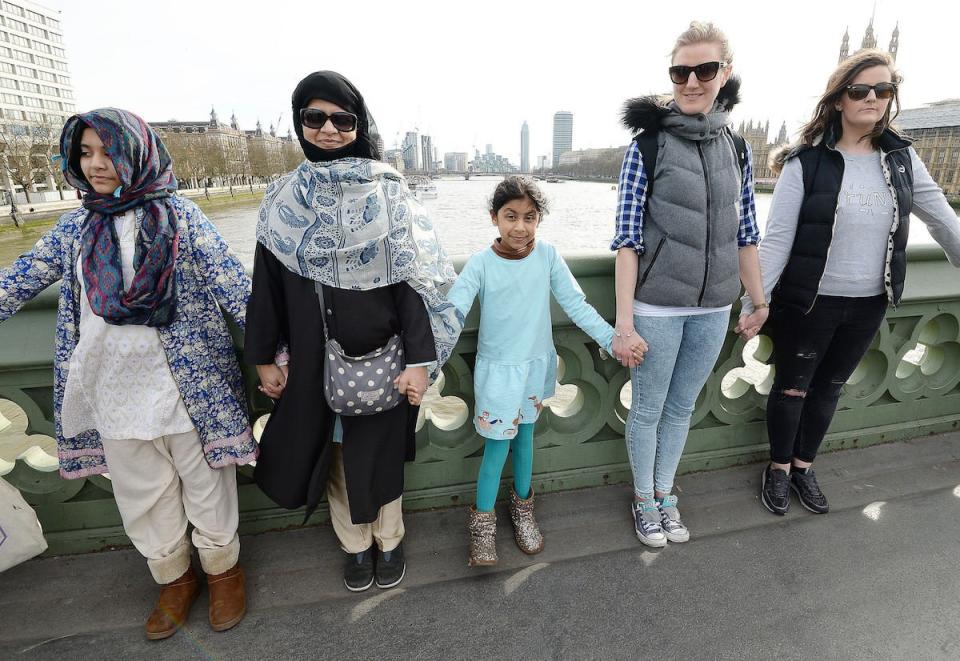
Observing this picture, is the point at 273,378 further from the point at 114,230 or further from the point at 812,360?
the point at 812,360

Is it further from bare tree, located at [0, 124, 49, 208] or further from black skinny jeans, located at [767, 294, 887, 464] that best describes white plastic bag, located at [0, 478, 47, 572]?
bare tree, located at [0, 124, 49, 208]

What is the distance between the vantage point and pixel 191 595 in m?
1.88

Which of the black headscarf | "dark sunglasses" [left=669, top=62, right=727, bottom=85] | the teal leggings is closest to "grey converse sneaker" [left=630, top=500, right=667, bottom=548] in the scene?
the teal leggings

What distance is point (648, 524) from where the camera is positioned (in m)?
2.16

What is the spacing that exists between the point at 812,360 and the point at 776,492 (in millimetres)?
575

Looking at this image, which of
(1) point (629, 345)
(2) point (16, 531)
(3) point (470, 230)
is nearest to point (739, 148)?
(1) point (629, 345)

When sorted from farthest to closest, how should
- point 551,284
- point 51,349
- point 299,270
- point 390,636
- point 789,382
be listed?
point 789,382 < point 551,284 < point 51,349 < point 390,636 < point 299,270

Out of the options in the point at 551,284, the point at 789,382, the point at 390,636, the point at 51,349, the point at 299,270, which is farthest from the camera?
the point at 789,382

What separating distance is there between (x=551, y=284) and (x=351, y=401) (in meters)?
0.80

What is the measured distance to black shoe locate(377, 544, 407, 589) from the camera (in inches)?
76.4

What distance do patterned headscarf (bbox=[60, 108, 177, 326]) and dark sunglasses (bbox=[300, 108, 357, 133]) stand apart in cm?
48

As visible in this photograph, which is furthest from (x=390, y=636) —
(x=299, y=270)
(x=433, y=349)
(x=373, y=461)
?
(x=299, y=270)

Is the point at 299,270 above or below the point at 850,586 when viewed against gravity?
above

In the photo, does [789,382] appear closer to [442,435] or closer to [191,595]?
[442,435]
